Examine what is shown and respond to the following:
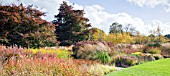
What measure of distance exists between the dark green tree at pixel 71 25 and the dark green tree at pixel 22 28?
34.4 ft

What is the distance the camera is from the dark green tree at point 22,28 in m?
23.2

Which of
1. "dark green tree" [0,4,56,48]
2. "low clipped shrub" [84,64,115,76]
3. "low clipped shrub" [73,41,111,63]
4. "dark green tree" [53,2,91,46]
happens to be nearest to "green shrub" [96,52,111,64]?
"low clipped shrub" [73,41,111,63]

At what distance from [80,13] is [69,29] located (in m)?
2.31

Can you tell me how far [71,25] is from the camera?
3666 cm

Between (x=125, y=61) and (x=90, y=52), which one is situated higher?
(x=90, y=52)

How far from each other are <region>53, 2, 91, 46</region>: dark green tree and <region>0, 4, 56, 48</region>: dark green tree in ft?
34.4

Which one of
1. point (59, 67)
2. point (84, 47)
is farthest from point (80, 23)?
point (59, 67)

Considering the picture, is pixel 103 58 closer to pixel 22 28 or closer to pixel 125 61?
pixel 125 61

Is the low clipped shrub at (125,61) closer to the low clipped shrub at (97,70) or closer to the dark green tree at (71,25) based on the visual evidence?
the low clipped shrub at (97,70)

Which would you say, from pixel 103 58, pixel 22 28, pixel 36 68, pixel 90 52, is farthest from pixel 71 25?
pixel 36 68

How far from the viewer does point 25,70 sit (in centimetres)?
852

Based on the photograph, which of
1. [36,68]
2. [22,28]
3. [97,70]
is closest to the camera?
[36,68]

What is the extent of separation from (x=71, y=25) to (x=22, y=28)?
1308 centimetres

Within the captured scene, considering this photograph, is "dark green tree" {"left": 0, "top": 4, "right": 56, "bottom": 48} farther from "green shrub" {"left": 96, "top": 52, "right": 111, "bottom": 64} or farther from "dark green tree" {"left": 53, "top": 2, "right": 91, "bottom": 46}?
"dark green tree" {"left": 53, "top": 2, "right": 91, "bottom": 46}
